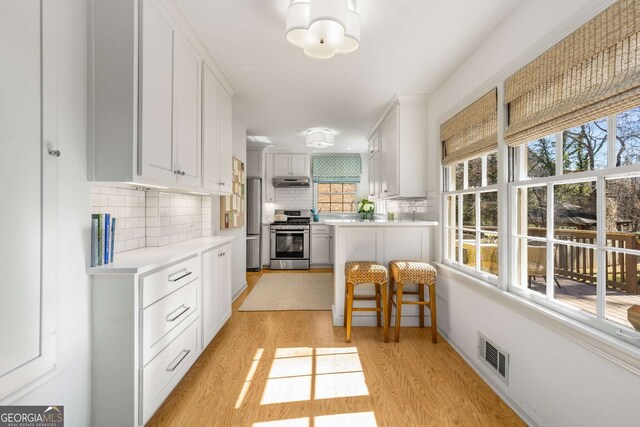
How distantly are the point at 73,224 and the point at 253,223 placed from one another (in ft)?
14.9

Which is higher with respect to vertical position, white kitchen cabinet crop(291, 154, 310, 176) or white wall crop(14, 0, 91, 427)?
white kitchen cabinet crop(291, 154, 310, 176)

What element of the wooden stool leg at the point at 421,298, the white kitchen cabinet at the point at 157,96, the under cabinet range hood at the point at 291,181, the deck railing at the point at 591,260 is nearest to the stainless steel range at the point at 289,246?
the under cabinet range hood at the point at 291,181

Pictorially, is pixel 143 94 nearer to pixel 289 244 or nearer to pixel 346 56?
pixel 346 56

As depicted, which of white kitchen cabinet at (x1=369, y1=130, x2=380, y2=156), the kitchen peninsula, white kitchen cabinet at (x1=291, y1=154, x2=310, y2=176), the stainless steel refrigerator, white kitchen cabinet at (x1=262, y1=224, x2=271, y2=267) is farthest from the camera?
white kitchen cabinet at (x1=291, y1=154, x2=310, y2=176)

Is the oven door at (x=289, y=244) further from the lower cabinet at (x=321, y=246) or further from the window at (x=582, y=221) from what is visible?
the window at (x=582, y=221)

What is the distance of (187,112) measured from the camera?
228 cm

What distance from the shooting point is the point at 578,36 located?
1.44 m

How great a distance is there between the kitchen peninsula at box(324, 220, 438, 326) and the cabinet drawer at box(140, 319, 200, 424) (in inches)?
58.6

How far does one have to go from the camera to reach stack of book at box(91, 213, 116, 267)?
158cm

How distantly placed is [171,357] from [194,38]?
2.26 meters

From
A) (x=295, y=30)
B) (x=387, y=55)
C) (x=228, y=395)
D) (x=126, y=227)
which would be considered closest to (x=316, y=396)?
(x=228, y=395)

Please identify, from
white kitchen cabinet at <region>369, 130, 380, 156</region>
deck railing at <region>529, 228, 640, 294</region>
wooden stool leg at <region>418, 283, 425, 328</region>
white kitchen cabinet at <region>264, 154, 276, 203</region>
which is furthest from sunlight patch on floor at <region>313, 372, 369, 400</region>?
white kitchen cabinet at <region>264, 154, 276, 203</region>

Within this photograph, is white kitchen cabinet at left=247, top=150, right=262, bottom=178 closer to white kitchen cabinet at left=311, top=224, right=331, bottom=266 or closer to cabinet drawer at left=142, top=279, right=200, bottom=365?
white kitchen cabinet at left=311, top=224, right=331, bottom=266

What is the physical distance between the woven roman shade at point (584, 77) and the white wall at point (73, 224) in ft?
7.91
